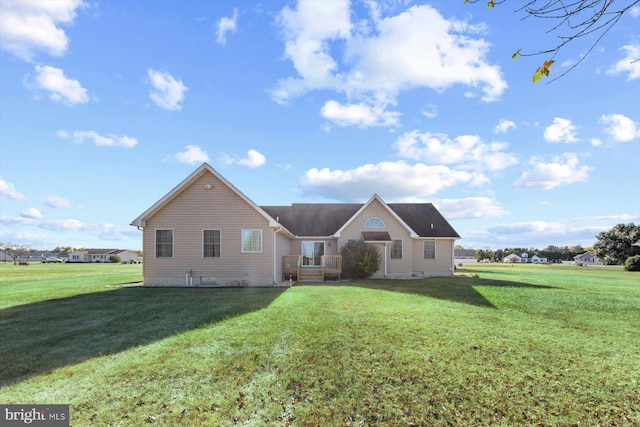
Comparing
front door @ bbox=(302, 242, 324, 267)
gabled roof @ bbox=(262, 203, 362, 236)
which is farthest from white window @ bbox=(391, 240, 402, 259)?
front door @ bbox=(302, 242, 324, 267)

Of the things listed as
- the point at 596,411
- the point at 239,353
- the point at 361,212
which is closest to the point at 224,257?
the point at 361,212

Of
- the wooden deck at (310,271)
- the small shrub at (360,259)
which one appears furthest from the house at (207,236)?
the small shrub at (360,259)

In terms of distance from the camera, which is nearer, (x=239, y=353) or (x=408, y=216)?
(x=239, y=353)

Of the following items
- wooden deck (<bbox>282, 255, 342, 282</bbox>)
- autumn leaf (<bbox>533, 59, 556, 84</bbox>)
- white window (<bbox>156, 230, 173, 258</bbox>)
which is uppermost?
autumn leaf (<bbox>533, 59, 556, 84</bbox>)

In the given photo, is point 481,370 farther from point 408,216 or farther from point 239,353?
point 408,216

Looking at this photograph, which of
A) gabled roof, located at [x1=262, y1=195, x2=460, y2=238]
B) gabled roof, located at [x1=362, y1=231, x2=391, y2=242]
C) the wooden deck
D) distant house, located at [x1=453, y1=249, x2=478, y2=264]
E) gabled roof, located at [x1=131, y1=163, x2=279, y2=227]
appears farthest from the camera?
distant house, located at [x1=453, y1=249, x2=478, y2=264]

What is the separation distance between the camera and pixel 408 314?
965 centimetres

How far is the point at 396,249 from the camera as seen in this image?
76.4 ft

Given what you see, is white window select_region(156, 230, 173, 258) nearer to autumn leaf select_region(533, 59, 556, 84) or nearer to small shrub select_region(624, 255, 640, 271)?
autumn leaf select_region(533, 59, 556, 84)

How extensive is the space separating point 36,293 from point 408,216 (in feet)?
75.3

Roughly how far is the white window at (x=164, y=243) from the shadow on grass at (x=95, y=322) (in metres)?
3.82

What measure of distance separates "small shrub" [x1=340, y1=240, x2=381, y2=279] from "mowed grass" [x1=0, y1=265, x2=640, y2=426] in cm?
1076

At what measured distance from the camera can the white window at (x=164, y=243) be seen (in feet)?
58.0

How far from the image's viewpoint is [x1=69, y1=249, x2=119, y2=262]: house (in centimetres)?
9544
